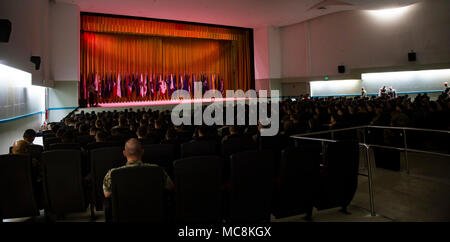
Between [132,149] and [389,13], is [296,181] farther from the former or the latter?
[389,13]

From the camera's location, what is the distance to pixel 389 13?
64.4 ft

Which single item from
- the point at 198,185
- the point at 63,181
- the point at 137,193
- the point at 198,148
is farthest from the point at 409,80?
the point at 63,181

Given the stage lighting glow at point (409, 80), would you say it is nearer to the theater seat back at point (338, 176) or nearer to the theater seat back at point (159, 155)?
the theater seat back at point (338, 176)

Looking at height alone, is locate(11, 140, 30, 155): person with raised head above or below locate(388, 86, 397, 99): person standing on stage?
below

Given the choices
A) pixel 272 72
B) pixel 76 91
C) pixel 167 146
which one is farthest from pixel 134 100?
pixel 167 146

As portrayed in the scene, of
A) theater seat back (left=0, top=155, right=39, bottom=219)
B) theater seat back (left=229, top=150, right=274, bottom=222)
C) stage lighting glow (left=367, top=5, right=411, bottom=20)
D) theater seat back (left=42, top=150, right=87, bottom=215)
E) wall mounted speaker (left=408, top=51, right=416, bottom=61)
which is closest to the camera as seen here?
theater seat back (left=229, top=150, right=274, bottom=222)

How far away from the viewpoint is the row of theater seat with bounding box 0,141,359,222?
2.76 m

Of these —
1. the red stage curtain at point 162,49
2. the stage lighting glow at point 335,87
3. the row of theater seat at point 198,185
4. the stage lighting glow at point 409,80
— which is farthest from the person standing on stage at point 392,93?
the row of theater seat at point 198,185

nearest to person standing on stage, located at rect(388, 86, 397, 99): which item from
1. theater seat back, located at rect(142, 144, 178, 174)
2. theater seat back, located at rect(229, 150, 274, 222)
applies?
theater seat back, located at rect(229, 150, 274, 222)

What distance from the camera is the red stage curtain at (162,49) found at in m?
18.9

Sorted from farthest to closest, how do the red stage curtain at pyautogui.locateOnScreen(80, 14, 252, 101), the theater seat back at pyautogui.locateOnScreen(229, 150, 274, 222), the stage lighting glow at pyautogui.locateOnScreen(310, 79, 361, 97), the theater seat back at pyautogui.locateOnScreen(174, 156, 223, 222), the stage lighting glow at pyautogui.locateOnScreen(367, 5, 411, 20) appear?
the stage lighting glow at pyautogui.locateOnScreen(310, 79, 361, 97), the stage lighting glow at pyautogui.locateOnScreen(367, 5, 411, 20), the red stage curtain at pyautogui.locateOnScreen(80, 14, 252, 101), the theater seat back at pyautogui.locateOnScreen(229, 150, 274, 222), the theater seat back at pyautogui.locateOnScreen(174, 156, 223, 222)

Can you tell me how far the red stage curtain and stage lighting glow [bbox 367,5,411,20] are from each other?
9636 millimetres

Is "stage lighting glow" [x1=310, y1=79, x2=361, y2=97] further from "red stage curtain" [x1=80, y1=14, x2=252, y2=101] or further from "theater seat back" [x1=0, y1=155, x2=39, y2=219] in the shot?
"theater seat back" [x1=0, y1=155, x2=39, y2=219]

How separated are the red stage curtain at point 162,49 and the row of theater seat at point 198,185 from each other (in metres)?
16.3
